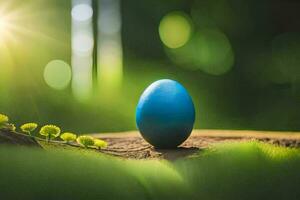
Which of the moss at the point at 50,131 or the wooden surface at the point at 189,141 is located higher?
the moss at the point at 50,131

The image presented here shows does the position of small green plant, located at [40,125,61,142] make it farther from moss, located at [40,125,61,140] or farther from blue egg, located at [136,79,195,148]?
blue egg, located at [136,79,195,148]

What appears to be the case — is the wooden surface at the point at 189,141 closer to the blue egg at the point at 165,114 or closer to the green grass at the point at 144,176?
the blue egg at the point at 165,114

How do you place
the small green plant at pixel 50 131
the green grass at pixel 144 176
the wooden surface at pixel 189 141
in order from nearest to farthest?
the green grass at pixel 144 176 < the small green plant at pixel 50 131 < the wooden surface at pixel 189 141

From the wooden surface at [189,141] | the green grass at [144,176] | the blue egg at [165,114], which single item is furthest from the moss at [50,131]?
the blue egg at [165,114]

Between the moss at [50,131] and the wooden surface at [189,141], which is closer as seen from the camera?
the moss at [50,131]

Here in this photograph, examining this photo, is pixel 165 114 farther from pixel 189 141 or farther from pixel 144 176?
pixel 144 176

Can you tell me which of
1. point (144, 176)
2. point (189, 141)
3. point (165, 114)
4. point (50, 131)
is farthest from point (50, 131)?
point (189, 141)

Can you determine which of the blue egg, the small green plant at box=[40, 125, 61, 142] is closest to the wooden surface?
the blue egg
